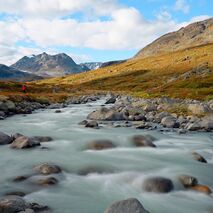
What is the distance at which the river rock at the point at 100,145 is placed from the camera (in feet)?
78.8

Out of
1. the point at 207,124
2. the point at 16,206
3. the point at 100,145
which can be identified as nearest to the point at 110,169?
the point at 100,145

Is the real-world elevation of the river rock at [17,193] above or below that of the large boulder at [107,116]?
below

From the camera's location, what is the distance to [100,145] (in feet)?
80.0

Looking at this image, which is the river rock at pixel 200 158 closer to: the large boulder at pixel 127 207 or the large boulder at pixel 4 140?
the large boulder at pixel 127 207

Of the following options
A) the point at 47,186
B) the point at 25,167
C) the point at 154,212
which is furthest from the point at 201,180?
the point at 25,167

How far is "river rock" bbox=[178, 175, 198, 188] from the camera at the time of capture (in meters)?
16.1

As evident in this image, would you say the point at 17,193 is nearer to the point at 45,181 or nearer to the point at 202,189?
the point at 45,181

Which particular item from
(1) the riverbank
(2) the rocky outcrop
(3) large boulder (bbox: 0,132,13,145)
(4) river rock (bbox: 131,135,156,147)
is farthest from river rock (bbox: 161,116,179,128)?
(2) the rocky outcrop

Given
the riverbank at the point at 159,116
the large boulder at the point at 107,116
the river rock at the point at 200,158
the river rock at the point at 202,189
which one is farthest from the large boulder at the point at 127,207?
the large boulder at the point at 107,116

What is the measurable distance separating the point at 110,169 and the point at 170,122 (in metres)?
16.4

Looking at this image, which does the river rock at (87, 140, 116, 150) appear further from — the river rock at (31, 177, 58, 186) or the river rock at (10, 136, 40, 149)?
the river rock at (31, 177, 58, 186)

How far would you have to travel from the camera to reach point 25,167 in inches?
731

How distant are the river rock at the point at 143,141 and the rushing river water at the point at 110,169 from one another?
1.95 ft

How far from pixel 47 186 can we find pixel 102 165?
4.65 meters
